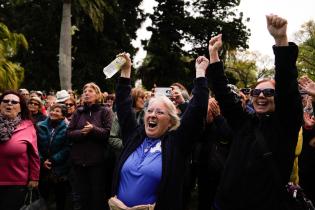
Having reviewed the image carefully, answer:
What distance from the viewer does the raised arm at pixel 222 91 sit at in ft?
10.1

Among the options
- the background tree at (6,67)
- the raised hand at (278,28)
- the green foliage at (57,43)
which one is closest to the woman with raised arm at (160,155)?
the raised hand at (278,28)

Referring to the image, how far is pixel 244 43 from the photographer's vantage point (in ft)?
112

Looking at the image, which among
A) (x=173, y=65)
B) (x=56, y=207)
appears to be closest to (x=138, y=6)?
(x=173, y=65)

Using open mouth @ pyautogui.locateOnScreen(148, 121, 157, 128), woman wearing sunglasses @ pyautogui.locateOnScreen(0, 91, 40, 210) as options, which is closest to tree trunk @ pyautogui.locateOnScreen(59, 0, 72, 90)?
woman wearing sunglasses @ pyautogui.locateOnScreen(0, 91, 40, 210)

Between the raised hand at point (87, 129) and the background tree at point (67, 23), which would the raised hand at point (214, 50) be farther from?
the background tree at point (67, 23)

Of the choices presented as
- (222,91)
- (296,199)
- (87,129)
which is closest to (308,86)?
(222,91)

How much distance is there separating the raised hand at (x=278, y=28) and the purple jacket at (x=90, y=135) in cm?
356

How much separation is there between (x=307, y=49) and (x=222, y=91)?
4274 cm

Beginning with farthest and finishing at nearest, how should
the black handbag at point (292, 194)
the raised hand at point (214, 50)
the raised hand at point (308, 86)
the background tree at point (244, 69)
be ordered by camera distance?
the background tree at point (244, 69)
the raised hand at point (308, 86)
the raised hand at point (214, 50)
the black handbag at point (292, 194)

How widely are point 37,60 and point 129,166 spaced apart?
958 inches

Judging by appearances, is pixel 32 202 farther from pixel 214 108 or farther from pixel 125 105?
pixel 214 108

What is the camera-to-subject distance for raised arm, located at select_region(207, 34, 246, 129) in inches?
121

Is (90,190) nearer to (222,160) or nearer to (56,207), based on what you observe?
(56,207)

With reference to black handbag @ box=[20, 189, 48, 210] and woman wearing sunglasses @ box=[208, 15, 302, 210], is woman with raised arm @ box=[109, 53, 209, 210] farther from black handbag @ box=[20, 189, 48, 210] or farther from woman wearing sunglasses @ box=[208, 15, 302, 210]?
black handbag @ box=[20, 189, 48, 210]
